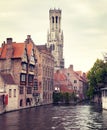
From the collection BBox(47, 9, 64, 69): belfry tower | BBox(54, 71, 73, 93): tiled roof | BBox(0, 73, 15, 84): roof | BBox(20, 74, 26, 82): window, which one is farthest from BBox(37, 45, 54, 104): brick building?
BBox(47, 9, 64, 69): belfry tower

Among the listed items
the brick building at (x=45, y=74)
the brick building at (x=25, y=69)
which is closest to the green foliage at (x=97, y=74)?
the brick building at (x=45, y=74)

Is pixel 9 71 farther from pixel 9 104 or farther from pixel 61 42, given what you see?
pixel 61 42

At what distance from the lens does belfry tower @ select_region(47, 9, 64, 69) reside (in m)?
180


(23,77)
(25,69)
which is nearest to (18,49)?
(25,69)

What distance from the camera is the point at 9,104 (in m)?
67.7

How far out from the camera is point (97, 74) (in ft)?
297

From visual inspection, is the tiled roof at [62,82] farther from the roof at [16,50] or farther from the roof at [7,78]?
the roof at [7,78]

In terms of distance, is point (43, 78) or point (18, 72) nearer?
point (18, 72)

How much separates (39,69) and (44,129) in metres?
59.2

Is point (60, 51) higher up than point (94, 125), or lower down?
higher up

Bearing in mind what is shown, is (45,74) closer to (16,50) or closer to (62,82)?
(62,82)

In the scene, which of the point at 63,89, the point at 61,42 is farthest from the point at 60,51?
the point at 63,89

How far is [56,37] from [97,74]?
3818 inches

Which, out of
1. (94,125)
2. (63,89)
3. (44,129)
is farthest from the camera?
(63,89)
